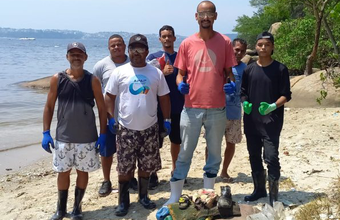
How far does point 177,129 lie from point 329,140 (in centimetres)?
322

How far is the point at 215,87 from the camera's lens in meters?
4.00

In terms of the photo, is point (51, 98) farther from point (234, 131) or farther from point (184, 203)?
point (234, 131)

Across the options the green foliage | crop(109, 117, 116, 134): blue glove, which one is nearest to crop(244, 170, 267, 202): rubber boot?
crop(109, 117, 116, 134): blue glove

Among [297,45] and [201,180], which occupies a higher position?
[297,45]

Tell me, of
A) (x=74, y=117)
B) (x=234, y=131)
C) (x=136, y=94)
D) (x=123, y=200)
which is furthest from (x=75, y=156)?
(x=234, y=131)

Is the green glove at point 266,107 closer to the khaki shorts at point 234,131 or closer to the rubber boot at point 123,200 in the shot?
the khaki shorts at point 234,131

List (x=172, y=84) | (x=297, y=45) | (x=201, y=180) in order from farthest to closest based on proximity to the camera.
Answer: (x=297, y=45) < (x=201, y=180) < (x=172, y=84)

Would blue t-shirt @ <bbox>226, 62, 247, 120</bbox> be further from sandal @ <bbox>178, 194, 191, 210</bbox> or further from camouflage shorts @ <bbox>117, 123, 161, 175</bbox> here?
sandal @ <bbox>178, 194, 191, 210</bbox>

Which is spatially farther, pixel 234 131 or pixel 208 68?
pixel 234 131

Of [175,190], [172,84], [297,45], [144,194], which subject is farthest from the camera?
[297,45]

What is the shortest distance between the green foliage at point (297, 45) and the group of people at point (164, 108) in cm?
1090

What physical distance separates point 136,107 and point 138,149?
0.48 m

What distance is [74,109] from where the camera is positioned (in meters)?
4.10

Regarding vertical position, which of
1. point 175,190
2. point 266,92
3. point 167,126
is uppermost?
point 266,92
